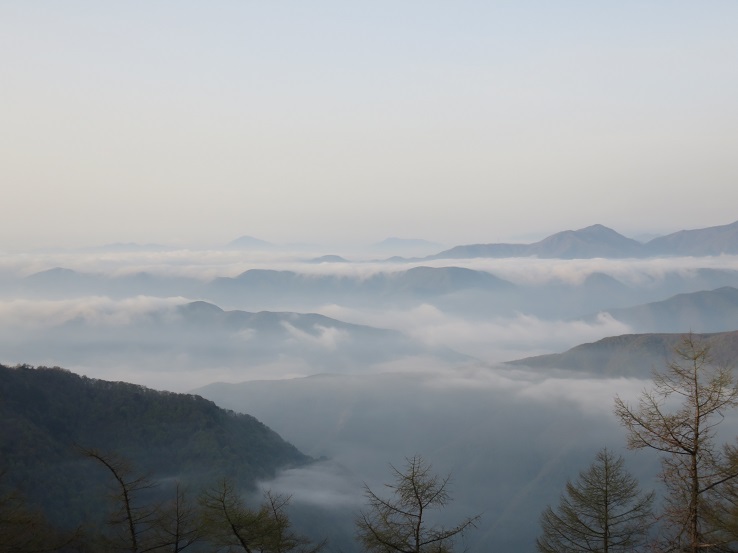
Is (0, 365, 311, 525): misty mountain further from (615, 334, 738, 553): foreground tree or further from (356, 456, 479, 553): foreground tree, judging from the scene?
(615, 334, 738, 553): foreground tree

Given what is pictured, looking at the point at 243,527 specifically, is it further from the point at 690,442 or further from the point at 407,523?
the point at 690,442

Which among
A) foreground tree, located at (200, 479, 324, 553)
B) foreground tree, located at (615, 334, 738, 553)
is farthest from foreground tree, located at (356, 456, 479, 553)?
foreground tree, located at (615, 334, 738, 553)

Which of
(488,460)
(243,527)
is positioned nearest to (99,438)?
(243,527)

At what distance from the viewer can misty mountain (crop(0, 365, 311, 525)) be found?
7275cm

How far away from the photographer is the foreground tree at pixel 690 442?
38.4ft

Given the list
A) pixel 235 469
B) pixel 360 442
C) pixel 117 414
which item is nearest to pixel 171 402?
pixel 117 414

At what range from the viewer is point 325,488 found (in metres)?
117

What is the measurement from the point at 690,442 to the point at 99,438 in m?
98.8

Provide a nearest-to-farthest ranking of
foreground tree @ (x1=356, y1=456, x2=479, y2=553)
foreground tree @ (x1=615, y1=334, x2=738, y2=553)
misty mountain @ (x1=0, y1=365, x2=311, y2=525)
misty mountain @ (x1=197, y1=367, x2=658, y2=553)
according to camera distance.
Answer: foreground tree @ (x1=615, y1=334, x2=738, y2=553) → foreground tree @ (x1=356, y1=456, x2=479, y2=553) → misty mountain @ (x1=0, y1=365, x2=311, y2=525) → misty mountain @ (x1=197, y1=367, x2=658, y2=553)

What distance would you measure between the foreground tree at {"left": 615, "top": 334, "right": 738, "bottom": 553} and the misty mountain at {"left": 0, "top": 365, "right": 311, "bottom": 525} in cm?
7069

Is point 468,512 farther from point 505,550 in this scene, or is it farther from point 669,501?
point 669,501

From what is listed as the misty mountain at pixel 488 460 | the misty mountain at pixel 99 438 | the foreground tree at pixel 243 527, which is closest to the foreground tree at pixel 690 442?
the foreground tree at pixel 243 527

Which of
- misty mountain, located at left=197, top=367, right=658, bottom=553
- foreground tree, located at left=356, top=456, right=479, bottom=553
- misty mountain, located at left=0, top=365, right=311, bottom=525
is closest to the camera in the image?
foreground tree, located at left=356, top=456, right=479, bottom=553

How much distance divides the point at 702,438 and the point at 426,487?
5910mm
